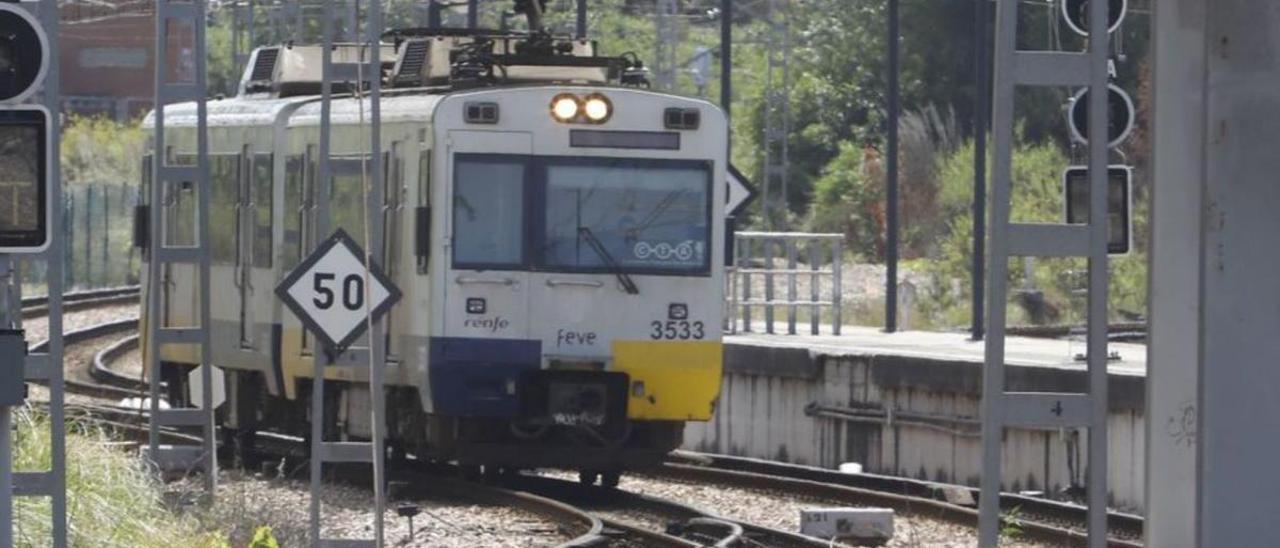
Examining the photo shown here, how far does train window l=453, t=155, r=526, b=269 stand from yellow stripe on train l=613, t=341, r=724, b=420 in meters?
1.01

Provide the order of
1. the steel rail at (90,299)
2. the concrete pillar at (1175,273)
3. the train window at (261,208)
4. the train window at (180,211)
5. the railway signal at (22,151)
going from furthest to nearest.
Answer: the steel rail at (90,299), the train window at (180,211), the train window at (261,208), the concrete pillar at (1175,273), the railway signal at (22,151)

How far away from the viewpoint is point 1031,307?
37.3 m

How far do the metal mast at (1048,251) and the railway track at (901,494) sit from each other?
342 cm

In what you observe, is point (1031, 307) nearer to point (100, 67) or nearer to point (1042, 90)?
point (1042, 90)

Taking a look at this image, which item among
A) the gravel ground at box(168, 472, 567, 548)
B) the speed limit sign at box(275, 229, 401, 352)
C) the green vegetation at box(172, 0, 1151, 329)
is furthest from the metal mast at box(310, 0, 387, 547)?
the green vegetation at box(172, 0, 1151, 329)

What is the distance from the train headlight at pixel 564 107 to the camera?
17.3m

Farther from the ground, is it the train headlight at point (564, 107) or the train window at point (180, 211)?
the train headlight at point (564, 107)

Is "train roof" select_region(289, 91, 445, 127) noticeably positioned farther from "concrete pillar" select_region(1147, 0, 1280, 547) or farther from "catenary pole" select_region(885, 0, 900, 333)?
"catenary pole" select_region(885, 0, 900, 333)

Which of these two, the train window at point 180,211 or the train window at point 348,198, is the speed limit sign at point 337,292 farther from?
the train window at point 180,211

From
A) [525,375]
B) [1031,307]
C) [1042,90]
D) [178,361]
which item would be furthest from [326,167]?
[1042,90]

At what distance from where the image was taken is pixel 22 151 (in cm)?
846

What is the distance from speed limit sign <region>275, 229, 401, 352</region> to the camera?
1352cm

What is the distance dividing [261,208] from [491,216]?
314 centimetres

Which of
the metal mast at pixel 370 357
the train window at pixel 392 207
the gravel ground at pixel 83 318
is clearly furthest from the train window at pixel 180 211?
the gravel ground at pixel 83 318
